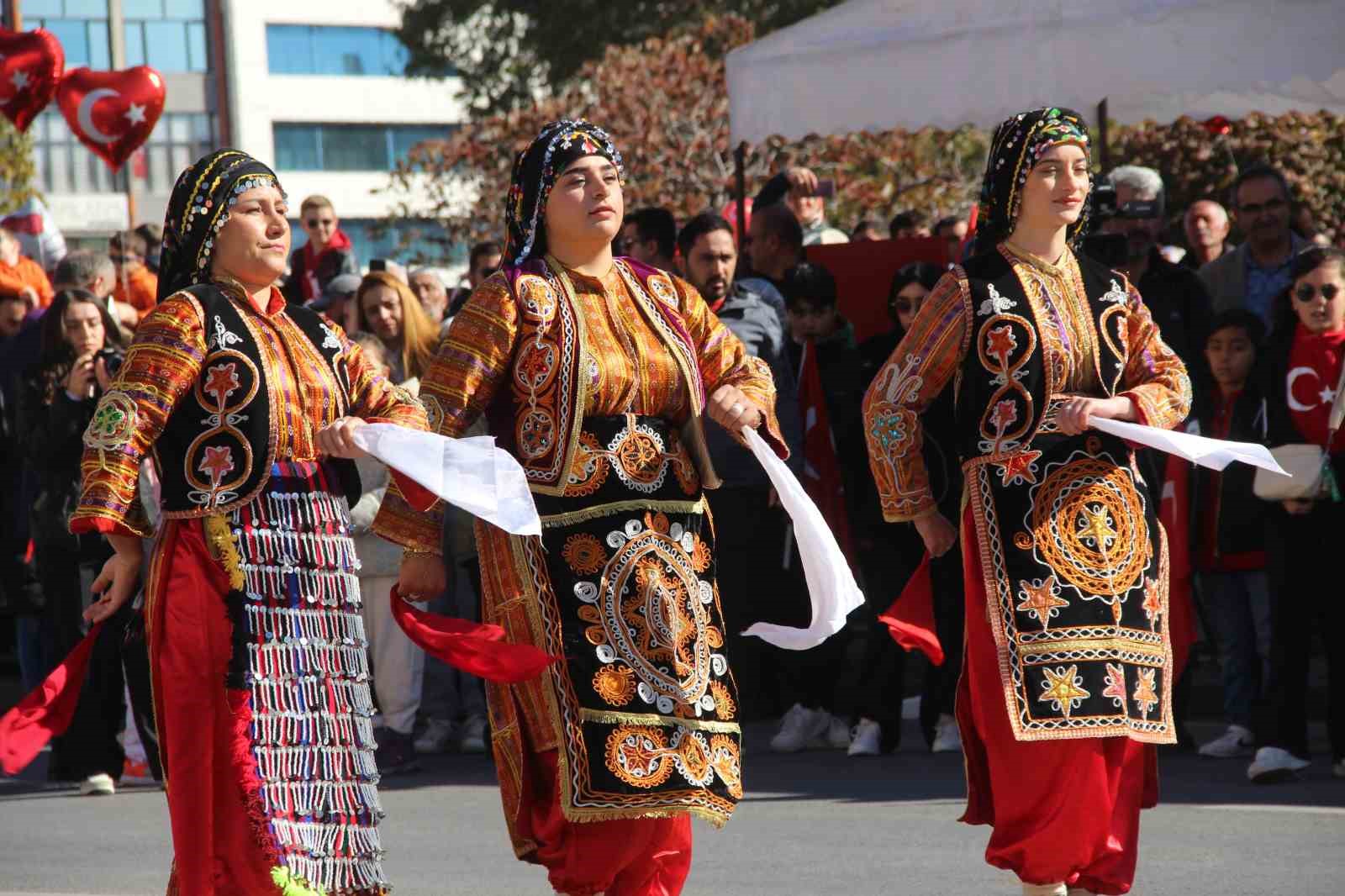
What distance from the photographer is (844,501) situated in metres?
9.83

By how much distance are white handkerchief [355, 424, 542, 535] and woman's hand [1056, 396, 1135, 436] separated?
1428 mm

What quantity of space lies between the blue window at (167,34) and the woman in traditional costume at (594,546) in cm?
5062

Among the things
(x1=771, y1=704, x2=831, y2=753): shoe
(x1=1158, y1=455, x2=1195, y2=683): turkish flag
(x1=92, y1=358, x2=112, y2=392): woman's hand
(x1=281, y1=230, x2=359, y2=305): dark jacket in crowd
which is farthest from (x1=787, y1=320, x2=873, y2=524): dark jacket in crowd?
(x1=281, y1=230, x2=359, y2=305): dark jacket in crowd

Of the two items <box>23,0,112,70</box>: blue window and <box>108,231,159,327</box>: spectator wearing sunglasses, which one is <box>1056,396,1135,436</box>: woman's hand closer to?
<box>108,231,159,327</box>: spectator wearing sunglasses

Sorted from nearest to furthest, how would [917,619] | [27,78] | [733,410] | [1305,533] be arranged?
[733,410]
[917,619]
[1305,533]
[27,78]

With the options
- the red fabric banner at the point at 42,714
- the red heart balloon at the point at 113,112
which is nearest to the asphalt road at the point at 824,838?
the red fabric banner at the point at 42,714

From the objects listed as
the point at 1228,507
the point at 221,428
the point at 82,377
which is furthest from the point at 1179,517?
the point at 221,428

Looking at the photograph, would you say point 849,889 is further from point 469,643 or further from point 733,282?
point 733,282

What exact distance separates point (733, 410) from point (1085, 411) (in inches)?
36.8

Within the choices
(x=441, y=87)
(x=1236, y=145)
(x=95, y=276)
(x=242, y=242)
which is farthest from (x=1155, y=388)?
(x=441, y=87)

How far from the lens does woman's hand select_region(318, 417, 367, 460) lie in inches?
216

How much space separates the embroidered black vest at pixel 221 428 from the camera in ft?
18.1

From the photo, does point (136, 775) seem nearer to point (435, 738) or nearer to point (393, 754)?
point (393, 754)

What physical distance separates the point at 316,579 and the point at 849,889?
2120mm
